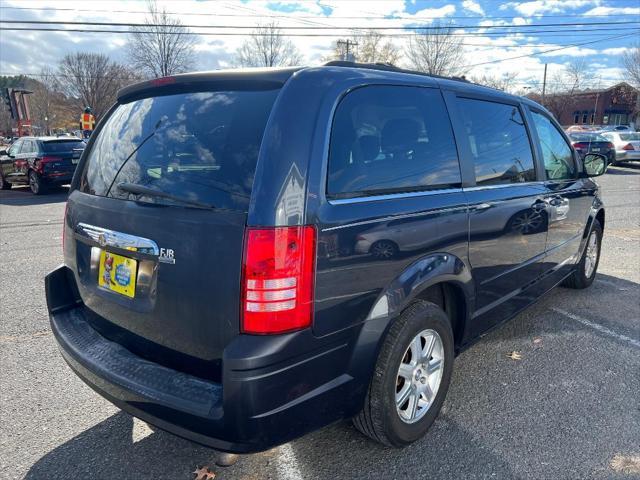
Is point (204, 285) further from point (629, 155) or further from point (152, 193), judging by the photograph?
point (629, 155)

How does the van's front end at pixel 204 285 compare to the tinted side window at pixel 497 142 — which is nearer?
the van's front end at pixel 204 285

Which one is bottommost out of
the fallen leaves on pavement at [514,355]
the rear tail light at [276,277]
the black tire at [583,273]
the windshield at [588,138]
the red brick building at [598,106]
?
the fallen leaves on pavement at [514,355]

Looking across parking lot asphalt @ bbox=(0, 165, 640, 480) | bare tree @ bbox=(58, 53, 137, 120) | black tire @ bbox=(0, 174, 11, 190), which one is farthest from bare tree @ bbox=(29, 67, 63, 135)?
parking lot asphalt @ bbox=(0, 165, 640, 480)

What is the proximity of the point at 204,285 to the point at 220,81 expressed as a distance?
951 millimetres

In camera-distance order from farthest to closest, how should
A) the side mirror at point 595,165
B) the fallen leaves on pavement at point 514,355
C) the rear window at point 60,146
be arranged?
1. the rear window at point 60,146
2. the side mirror at point 595,165
3. the fallen leaves on pavement at point 514,355

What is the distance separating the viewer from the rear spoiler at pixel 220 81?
2.02 metres

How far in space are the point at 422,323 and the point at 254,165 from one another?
1190 mm

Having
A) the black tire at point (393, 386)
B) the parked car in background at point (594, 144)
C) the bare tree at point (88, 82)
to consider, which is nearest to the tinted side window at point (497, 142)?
the black tire at point (393, 386)

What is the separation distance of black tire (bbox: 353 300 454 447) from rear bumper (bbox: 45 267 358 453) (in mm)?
131

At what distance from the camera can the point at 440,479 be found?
7.46 feet

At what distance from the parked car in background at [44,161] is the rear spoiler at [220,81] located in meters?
11.9

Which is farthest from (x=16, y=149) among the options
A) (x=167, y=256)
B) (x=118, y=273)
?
(x=167, y=256)

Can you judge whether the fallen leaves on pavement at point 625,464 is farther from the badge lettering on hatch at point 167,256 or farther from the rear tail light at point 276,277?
the badge lettering on hatch at point 167,256

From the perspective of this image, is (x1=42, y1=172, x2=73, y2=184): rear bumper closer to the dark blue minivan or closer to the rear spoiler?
the dark blue minivan
